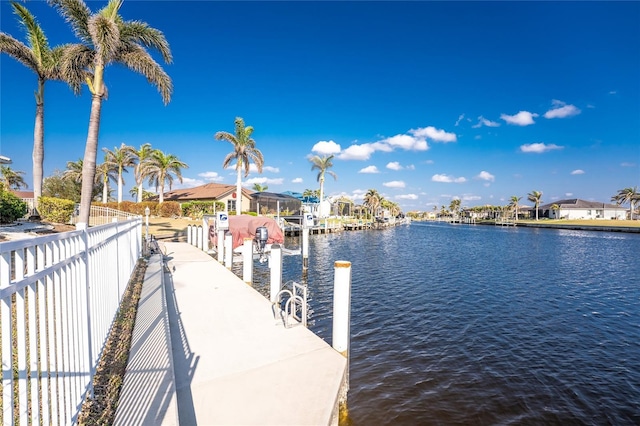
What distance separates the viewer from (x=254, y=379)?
4324mm

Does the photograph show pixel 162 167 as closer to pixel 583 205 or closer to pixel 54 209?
pixel 54 209

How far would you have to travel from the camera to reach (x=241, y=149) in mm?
35156

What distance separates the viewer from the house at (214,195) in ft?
154

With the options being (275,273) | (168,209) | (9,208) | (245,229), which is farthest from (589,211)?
(9,208)

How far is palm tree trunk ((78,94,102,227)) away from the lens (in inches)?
469

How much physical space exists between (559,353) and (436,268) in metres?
12.0

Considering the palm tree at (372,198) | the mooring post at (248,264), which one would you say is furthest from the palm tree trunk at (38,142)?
the palm tree at (372,198)

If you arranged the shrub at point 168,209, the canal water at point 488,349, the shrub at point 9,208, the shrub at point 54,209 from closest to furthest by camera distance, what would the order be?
the canal water at point 488,349, the shrub at point 9,208, the shrub at point 54,209, the shrub at point 168,209

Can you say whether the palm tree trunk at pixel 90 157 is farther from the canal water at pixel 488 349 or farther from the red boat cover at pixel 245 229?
the canal water at pixel 488 349

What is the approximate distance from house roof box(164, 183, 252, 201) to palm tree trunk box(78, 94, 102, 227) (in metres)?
34.2

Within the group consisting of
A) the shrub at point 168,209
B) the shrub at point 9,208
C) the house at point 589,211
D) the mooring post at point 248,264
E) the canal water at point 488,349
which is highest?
the house at point 589,211

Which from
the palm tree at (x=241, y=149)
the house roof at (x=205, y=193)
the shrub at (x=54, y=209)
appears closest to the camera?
the shrub at (x=54, y=209)

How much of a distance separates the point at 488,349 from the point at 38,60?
82.5 feet

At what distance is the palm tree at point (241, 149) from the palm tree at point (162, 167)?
34.9ft
